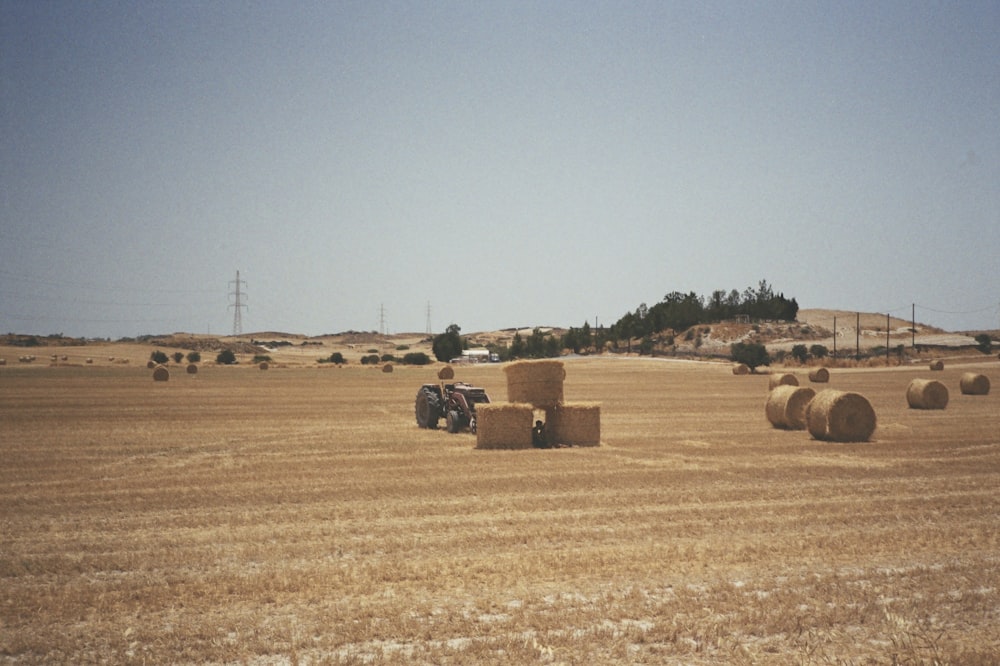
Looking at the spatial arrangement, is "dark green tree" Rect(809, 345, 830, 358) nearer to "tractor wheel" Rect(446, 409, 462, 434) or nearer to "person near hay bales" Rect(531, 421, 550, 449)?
"tractor wheel" Rect(446, 409, 462, 434)

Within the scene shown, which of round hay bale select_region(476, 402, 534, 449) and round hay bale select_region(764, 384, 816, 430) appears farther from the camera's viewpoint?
round hay bale select_region(764, 384, 816, 430)

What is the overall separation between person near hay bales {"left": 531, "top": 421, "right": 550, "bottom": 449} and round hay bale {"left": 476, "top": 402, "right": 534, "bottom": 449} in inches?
14.5

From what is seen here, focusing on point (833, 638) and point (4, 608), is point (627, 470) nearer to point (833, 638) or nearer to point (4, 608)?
point (833, 638)

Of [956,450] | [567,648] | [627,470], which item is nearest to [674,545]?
[567,648]

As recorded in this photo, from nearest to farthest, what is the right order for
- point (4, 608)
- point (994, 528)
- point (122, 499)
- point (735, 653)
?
point (735, 653)
point (4, 608)
point (994, 528)
point (122, 499)

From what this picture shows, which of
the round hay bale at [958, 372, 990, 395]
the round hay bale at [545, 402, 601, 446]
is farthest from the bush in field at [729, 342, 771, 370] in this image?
the round hay bale at [545, 402, 601, 446]

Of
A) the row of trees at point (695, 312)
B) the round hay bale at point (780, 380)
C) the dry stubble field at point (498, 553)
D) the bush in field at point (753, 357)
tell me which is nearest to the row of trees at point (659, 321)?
the row of trees at point (695, 312)

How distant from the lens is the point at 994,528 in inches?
362

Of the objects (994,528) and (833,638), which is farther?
(994,528)

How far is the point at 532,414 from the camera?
666 inches

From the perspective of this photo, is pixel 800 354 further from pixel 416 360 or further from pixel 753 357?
pixel 416 360

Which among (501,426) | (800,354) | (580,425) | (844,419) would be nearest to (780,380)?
(844,419)

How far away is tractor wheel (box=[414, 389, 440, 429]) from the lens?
67.2ft

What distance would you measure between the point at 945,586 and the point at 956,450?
10.3 metres
